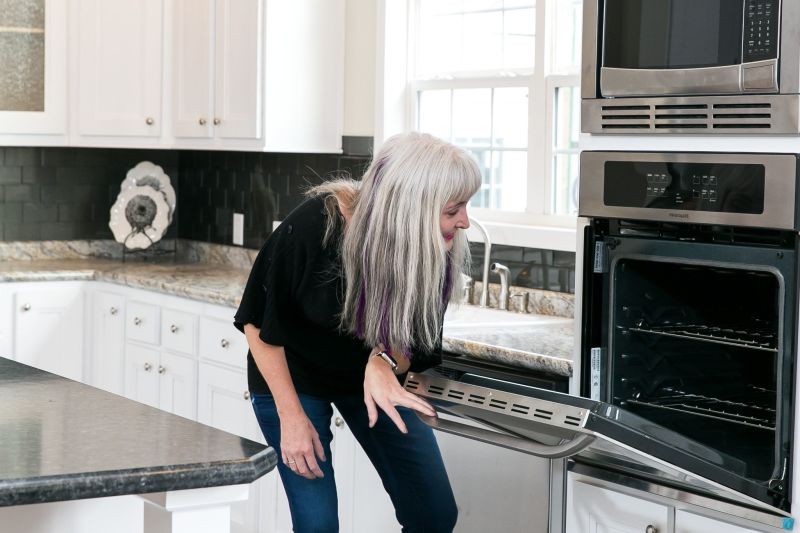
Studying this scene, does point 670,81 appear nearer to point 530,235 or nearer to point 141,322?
point 530,235

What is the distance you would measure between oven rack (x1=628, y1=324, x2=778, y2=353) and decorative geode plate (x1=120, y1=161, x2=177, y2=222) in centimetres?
310

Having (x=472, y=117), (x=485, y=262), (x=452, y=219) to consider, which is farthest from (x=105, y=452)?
(x=472, y=117)

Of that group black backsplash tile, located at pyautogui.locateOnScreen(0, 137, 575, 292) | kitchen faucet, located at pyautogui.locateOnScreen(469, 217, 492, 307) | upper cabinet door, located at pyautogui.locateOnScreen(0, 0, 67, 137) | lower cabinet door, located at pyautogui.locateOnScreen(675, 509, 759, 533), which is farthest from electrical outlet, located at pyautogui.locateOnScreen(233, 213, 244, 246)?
lower cabinet door, located at pyautogui.locateOnScreen(675, 509, 759, 533)

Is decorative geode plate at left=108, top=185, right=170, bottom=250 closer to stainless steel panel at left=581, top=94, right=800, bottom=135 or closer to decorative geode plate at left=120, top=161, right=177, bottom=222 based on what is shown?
decorative geode plate at left=120, top=161, right=177, bottom=222

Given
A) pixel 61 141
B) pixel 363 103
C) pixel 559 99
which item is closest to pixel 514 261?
pixel 559 99

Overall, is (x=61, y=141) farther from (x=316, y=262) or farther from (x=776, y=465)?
(x=776, y=465)

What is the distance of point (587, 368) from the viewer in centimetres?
257

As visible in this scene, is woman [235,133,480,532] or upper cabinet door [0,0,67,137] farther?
upper cabinet door [0,0,67,137]

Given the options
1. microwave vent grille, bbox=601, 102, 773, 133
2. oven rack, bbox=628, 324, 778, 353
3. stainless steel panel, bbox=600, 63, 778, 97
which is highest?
stainless steel panel, bbox=600, 63, 778, 97

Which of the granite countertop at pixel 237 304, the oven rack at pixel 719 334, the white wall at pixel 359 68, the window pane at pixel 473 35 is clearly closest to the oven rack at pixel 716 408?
the oven rack at pixel 719 334

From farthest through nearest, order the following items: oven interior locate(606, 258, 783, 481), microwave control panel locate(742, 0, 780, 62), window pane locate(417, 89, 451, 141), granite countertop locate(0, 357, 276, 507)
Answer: window pane locate(417, 89, 451, 141) < oven interior locate(606, 258, 783, 481) < microwave control panel locate(742, 0, 780, 62) < granite countertop locate(0, 357, 276, 507)

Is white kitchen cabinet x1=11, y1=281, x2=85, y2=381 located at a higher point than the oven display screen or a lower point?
lower

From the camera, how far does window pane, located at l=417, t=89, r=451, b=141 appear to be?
4207 millimetres

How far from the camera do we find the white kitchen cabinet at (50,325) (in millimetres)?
4699
